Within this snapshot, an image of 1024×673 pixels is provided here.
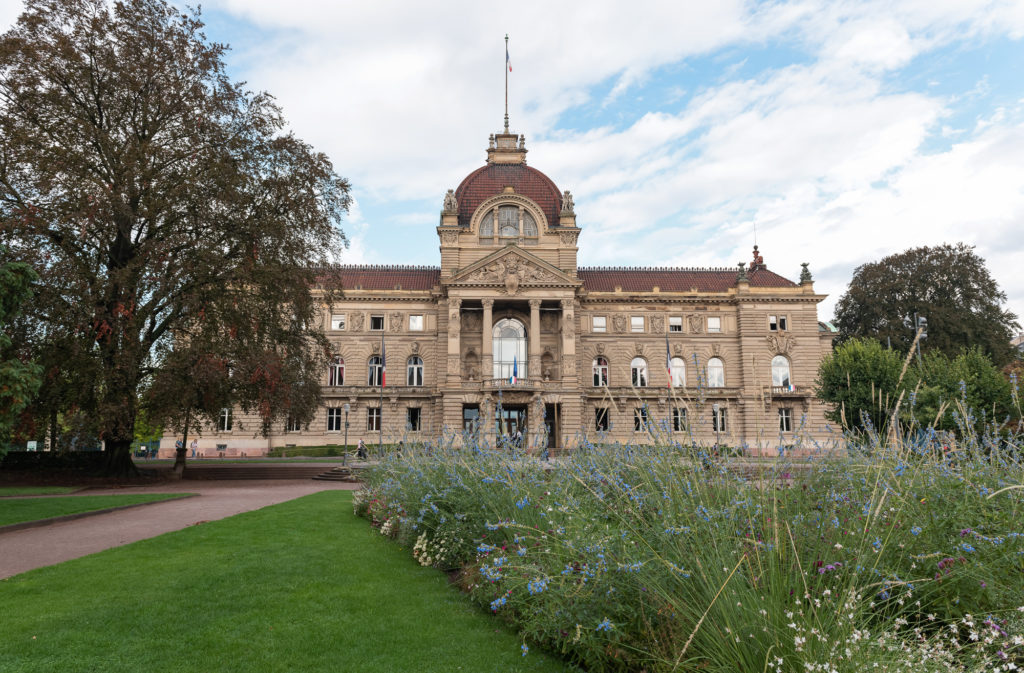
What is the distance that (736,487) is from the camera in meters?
6.45

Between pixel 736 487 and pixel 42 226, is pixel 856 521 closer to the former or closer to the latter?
pixel 736 487

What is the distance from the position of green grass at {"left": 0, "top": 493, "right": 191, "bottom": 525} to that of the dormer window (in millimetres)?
35844

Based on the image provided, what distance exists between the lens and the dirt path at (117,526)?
40.2ft

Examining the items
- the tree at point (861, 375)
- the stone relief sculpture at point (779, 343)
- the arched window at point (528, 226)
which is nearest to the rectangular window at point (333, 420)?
the arched window at point (528, 226)

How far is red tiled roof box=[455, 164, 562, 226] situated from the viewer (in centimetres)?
5606

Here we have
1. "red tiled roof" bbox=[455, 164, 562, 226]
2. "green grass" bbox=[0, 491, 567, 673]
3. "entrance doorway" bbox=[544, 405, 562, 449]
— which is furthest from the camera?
"red tiled roof" bbox=[455, 164, 562, 226]

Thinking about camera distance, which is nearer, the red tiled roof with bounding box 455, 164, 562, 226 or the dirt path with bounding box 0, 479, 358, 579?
the dirt path with bounding box 0, 479, 358, 579

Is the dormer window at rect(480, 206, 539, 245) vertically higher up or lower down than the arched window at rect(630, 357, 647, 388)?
higher up

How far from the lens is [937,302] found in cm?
5588

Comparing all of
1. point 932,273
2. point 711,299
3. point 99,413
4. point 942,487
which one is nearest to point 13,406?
point 99,413

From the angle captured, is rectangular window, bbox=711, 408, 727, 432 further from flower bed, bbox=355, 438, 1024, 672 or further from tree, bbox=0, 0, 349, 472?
tree, bbox=0, 0, 349, 472

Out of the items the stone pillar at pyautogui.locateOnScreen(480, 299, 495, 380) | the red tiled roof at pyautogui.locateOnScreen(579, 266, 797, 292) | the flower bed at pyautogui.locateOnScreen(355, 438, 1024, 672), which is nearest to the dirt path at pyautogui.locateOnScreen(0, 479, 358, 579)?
the flower bed at pyautogui.locateOnScreen(355, 438, 1024, 672)

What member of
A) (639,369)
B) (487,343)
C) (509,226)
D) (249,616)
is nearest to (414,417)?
(487,343)

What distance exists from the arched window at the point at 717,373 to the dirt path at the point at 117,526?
40.2 metres
